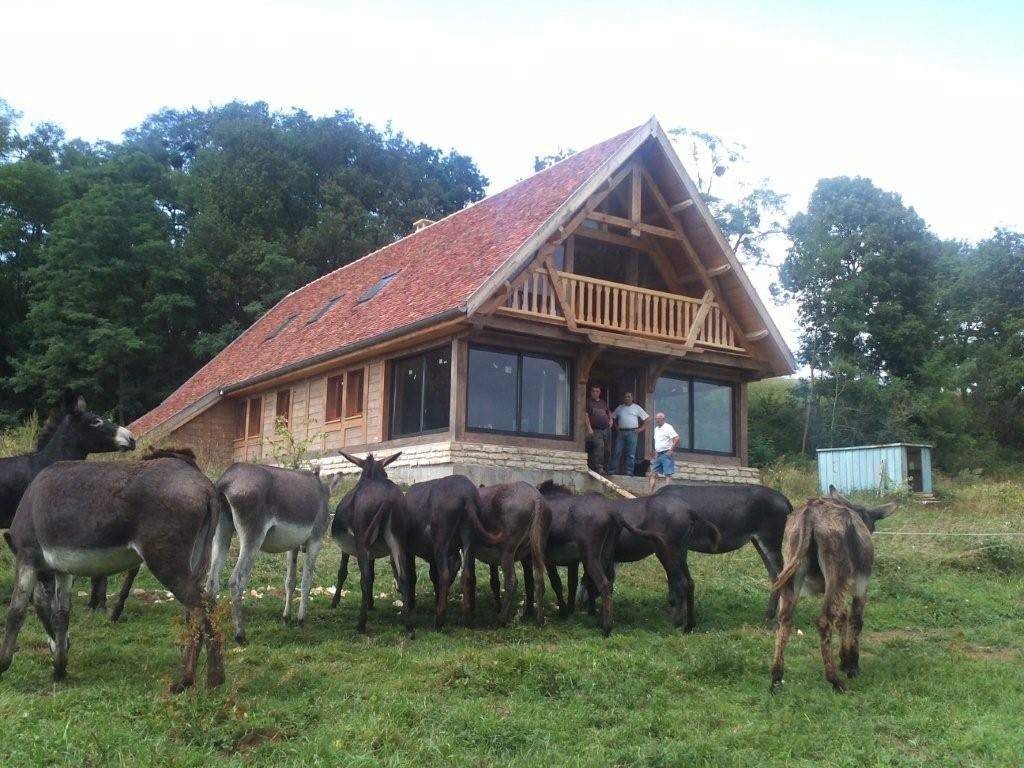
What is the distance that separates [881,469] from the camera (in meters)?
24.0

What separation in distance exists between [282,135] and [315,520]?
39.2 m

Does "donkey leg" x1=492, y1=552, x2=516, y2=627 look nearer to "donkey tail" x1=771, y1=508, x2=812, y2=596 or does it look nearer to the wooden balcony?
"donkey tail" x1=771, y1=508, x2=812, y2=596

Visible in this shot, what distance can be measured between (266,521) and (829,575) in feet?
16.8

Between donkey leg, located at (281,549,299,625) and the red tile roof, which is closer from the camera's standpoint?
donkey leg, located at (281,549,299,625)

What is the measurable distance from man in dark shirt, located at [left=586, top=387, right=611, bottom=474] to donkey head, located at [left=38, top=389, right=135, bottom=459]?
12030 mm

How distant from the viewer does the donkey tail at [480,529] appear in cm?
1041

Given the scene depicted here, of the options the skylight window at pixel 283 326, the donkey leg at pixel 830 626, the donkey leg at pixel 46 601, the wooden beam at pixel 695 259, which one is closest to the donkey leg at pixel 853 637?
the donkey leg at pixel 830 626

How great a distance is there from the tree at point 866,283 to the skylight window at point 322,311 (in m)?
20.3

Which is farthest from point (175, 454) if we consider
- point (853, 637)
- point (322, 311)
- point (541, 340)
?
point (322, 311)

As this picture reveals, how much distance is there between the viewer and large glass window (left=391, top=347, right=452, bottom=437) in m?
19.8

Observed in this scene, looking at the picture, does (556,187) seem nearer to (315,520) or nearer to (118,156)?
(315,520)

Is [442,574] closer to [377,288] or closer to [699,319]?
[699,319]

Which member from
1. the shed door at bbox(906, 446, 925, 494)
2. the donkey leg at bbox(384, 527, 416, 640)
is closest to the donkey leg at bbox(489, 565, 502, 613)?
the donkey leg at bbox(384, 527, 416, 640)

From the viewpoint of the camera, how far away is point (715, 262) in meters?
22.2
